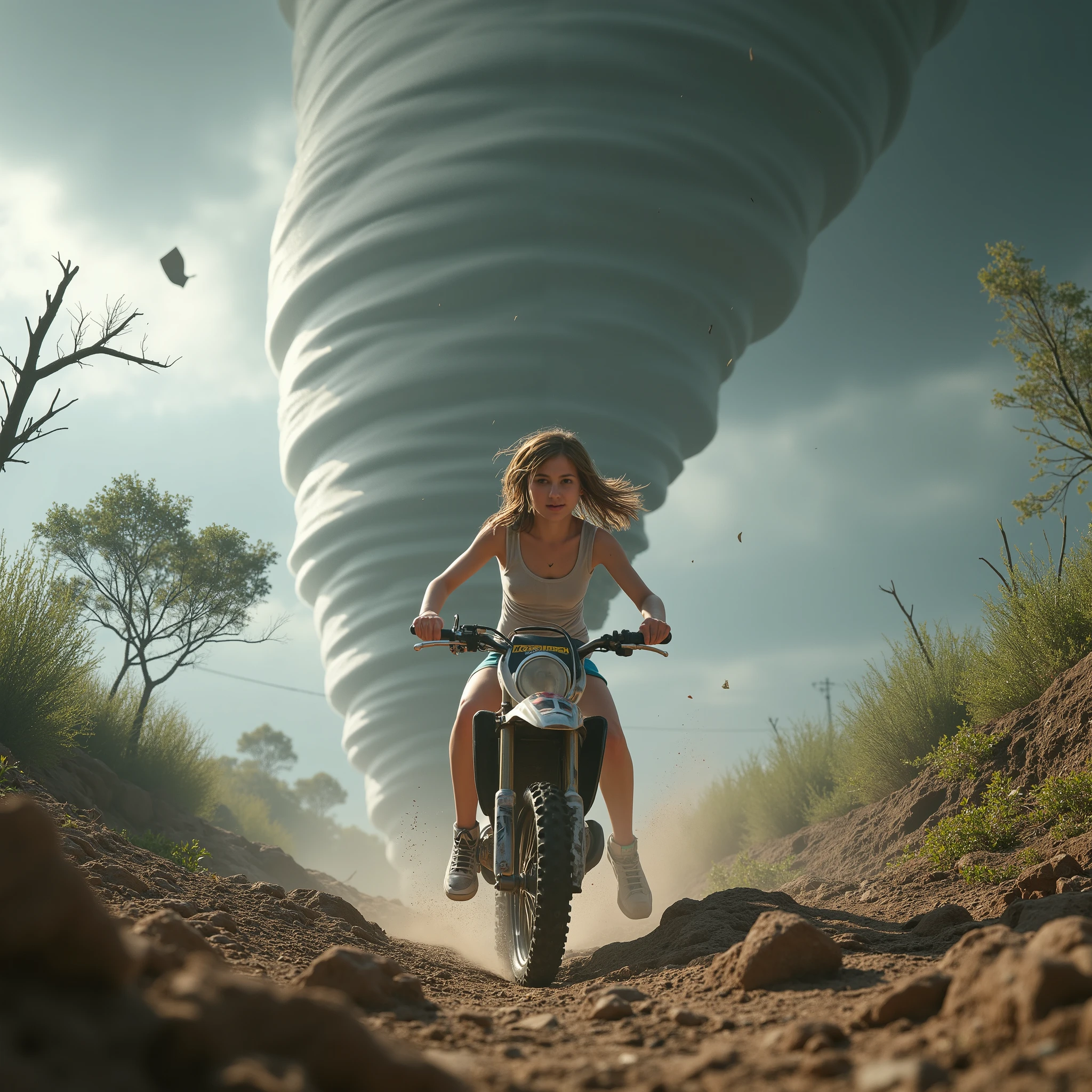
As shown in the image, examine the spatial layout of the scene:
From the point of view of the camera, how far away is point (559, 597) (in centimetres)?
368

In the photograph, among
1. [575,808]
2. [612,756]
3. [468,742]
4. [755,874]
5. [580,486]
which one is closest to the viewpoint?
[575,808]

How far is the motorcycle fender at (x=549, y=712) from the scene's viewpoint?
113 inches

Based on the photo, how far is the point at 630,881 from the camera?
3.54 metres

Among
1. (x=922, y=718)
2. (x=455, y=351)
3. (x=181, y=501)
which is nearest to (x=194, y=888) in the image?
(x=922, y=718)

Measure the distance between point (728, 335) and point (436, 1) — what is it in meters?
8.21

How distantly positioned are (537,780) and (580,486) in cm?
134

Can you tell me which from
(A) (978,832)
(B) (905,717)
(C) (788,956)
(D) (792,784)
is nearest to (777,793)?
(D) (792,784)

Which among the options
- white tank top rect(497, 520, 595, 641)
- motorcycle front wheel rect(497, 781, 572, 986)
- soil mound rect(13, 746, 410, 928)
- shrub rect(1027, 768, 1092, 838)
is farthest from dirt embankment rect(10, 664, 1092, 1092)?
soil mound rect(13, 746, 410, 928)

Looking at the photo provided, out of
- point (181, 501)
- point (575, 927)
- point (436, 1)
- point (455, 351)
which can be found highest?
point (436, 1)

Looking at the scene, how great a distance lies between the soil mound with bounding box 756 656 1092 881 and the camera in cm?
464

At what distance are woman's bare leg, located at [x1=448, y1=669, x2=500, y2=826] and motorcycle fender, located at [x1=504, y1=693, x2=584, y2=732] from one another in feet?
1.40

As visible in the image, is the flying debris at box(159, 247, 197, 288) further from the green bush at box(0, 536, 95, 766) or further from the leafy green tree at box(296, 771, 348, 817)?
the leafy green tree at box(296, 771, 348, 817)

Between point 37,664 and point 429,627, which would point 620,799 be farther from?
point 37,664

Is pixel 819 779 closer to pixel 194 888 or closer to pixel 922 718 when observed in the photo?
pixel 922 718
